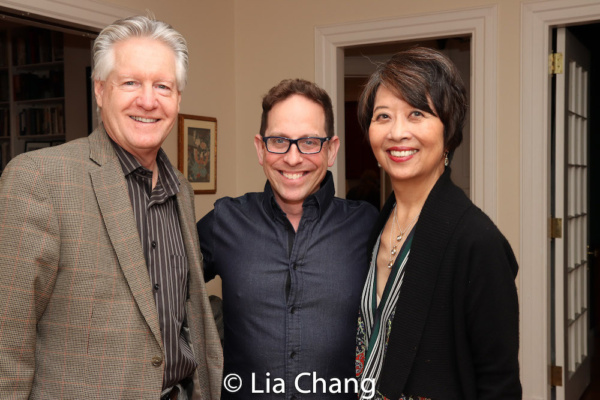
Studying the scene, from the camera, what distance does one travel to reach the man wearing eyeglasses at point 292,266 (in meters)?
1.58

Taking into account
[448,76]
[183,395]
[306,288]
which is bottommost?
[183,395]

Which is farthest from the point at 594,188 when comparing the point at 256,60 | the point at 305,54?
the point at 256,60

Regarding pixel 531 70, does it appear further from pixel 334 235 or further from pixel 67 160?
pixel 67 160

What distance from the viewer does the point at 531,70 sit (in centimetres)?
330

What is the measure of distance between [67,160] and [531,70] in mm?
2833

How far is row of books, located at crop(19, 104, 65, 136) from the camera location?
3152 mm

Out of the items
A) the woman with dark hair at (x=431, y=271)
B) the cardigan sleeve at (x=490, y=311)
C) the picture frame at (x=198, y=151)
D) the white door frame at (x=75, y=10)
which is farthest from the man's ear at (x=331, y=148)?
the picture frame at (x=198, y=151)

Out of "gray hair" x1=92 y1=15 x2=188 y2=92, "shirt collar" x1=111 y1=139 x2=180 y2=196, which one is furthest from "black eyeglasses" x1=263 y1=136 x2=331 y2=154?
"gray hair" x1=92 y1=15 x2=188 y2=92

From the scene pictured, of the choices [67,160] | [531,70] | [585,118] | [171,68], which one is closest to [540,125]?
[531,70]

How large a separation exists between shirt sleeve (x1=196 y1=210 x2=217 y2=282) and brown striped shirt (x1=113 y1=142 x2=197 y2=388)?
225 mm

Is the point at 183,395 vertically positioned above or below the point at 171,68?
below

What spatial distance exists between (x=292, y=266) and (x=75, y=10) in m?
2.05

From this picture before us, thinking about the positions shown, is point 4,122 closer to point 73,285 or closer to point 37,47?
point 37,47

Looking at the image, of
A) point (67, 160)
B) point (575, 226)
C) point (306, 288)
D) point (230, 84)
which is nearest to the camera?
point (67, 160)
